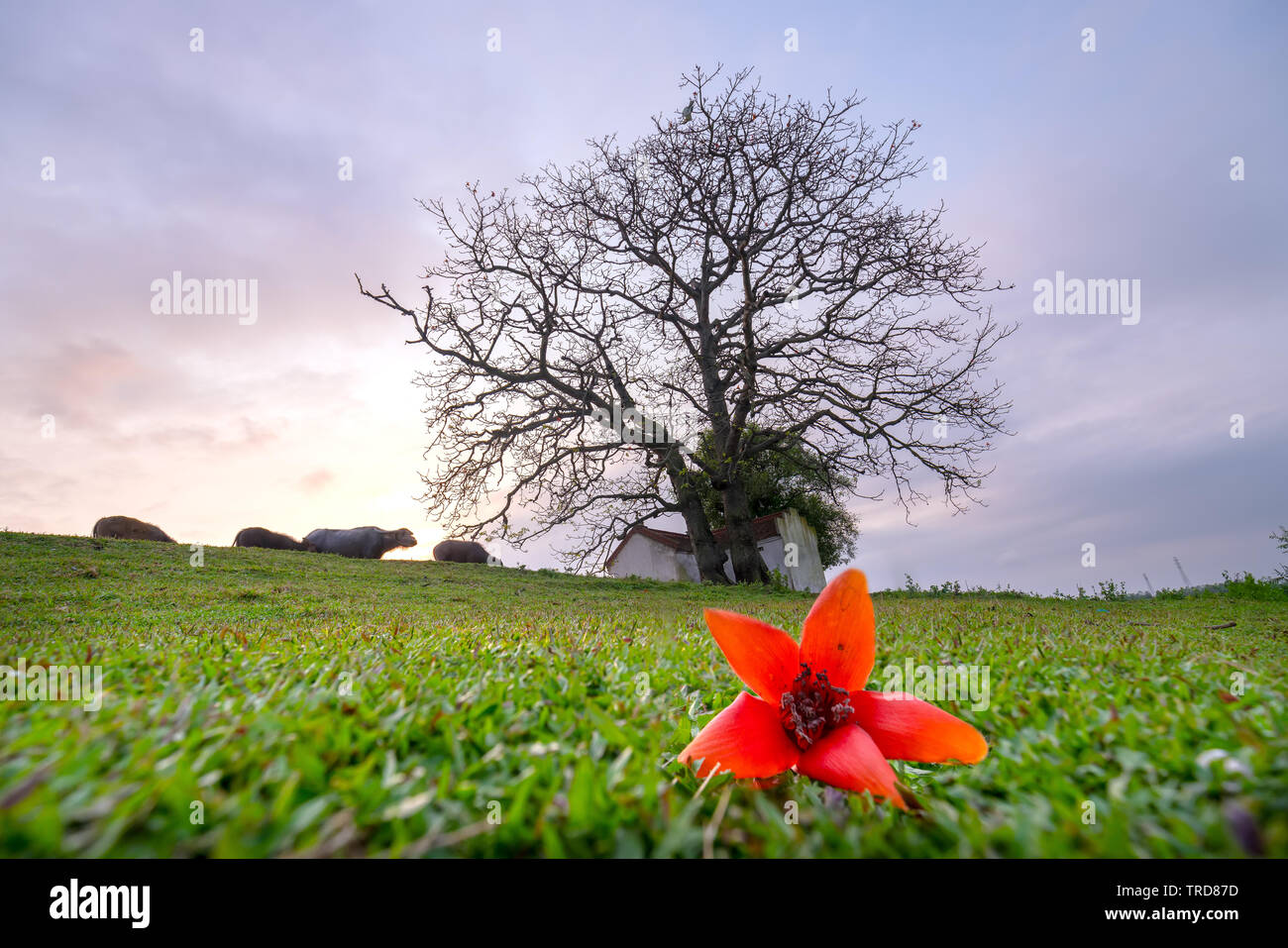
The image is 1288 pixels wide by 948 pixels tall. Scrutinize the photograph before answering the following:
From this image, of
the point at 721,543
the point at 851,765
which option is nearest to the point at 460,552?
the point at 721,543

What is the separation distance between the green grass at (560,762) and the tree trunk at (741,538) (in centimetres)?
1577

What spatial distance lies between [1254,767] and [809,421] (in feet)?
55.6

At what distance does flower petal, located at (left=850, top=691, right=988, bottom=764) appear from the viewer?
1595 mm

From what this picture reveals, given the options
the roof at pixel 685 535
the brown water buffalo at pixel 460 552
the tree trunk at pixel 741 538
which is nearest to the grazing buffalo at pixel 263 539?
the brown water buffalo at pixel 460 552

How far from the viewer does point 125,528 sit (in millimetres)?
20781

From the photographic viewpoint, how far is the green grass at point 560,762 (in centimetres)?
96

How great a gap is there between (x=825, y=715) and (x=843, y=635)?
254 mm

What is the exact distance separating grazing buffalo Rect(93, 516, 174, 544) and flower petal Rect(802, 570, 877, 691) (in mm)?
24490

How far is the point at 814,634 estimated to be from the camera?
1.94 metres

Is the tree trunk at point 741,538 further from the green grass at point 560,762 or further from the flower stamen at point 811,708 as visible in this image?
the flower stamen at point 811,708

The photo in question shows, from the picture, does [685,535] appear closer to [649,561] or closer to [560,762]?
[649,561]
